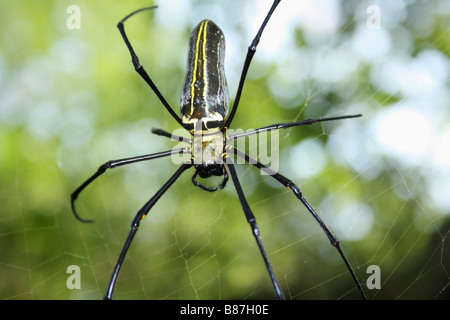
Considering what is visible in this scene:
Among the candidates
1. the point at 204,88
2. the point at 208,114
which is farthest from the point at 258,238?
the point at 204,88

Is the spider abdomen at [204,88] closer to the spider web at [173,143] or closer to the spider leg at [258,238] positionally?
the spider leg at [258,238]

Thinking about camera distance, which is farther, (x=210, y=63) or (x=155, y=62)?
(x=155, y=62)

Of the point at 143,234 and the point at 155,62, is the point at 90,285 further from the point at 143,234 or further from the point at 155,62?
the point at 155,62

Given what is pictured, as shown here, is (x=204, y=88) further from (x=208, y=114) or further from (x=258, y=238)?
(x=258, y=238)

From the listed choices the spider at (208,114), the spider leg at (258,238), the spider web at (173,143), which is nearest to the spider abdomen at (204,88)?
the spider at (208,114)
